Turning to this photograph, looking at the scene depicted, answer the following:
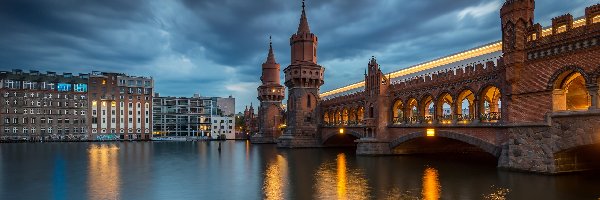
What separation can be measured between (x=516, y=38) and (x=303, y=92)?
40.3 meters

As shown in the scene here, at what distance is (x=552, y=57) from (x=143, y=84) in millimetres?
120540

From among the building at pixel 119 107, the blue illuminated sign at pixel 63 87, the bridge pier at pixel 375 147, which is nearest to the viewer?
the bridge pier at pixel 375 147

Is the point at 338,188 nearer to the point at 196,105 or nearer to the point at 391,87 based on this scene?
the point at 391,87

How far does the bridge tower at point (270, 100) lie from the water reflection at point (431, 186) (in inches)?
2211

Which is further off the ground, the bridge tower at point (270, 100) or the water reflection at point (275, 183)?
the bridge tower at point (270, 100)

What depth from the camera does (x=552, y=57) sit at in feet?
83.5

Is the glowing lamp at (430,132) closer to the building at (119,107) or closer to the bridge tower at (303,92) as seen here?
the bridge tower at (303,92)

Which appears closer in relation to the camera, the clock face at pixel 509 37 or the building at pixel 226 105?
the clock face at pixel 509 37

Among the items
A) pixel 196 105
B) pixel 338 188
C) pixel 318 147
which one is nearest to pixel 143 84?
pixel 196 105

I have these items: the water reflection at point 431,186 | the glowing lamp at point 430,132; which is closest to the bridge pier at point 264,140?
the glowing lamp at point 430,132

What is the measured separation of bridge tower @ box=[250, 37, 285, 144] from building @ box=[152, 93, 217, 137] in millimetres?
63720

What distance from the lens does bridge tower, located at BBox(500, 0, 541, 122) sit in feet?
89.7

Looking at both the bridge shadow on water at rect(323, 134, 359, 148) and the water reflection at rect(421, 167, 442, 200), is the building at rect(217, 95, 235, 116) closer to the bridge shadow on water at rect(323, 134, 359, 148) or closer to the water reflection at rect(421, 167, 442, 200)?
the bridge shadow on water at rect(323, 134, 359, 148)

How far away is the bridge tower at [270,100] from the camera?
83.5 metres
